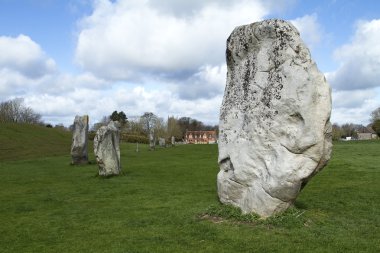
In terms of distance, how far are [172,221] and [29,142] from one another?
159 ft

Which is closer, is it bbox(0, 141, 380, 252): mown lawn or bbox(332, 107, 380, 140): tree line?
bbox(0, 141, 380, 252): mown lawn

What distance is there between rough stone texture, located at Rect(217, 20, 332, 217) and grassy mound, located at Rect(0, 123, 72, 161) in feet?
108

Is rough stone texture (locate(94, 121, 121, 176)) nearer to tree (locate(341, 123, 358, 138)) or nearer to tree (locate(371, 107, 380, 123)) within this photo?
tree (locate(371, 107, 380, 123))

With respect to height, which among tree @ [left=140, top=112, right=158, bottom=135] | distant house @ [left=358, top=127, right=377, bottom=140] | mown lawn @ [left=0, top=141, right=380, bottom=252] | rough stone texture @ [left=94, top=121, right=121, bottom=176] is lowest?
mown lawn @ [left=0, top=141, right=380, bottom=252]

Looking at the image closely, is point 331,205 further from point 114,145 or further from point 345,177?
point 114,145

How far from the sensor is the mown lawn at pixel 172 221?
9.27 metres

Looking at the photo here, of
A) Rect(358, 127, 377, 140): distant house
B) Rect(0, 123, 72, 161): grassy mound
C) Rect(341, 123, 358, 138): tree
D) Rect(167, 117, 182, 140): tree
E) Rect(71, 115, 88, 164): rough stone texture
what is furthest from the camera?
Rect(341, 123, 358, 138): tree

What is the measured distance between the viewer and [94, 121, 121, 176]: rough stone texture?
880 inches

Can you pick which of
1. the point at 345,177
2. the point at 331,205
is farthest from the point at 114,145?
the point at 331,205

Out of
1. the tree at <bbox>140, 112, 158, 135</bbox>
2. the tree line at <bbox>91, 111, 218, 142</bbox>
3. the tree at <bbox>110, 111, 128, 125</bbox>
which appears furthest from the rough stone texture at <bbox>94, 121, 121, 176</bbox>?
the tree at <bbox>110, 111, 128, 125</bbox>

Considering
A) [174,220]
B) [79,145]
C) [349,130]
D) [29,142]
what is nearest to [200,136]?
[349,130]

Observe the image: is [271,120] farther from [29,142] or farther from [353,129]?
[353,129]

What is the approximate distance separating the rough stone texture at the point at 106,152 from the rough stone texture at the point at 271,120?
11348mm

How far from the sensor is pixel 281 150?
10.5 metres
